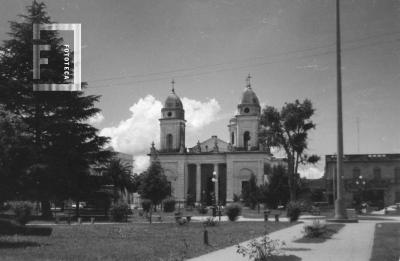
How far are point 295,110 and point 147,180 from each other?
20.6 m

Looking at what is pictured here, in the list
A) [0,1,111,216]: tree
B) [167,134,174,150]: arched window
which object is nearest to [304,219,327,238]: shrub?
[0,1,111,216]: tree

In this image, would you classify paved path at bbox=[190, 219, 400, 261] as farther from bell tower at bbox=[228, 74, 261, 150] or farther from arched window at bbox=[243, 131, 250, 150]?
arched window at bbox=[243, 131, 250, 150]

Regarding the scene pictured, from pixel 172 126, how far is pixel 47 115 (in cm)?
4409

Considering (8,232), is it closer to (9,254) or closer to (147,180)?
(9,254)

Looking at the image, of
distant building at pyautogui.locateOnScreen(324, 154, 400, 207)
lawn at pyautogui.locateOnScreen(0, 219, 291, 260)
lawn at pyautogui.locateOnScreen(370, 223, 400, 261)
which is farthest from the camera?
distant building at pyautogui.locateOnScreen(324, 154, 400, 207)

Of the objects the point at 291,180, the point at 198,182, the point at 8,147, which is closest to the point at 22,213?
the point at 8,147

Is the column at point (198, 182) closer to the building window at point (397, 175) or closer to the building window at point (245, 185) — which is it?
the building window at point (245, 185)

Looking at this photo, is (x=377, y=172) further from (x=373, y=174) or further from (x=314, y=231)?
(x=314, y=231)

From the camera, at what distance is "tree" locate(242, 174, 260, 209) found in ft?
199

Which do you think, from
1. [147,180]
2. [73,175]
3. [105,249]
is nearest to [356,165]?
[147,180]

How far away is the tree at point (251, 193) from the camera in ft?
199

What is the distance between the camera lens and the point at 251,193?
62.7 m

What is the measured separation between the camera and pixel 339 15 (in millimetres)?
25688

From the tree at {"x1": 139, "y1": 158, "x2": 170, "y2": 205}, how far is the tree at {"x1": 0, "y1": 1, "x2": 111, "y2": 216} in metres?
18.4
